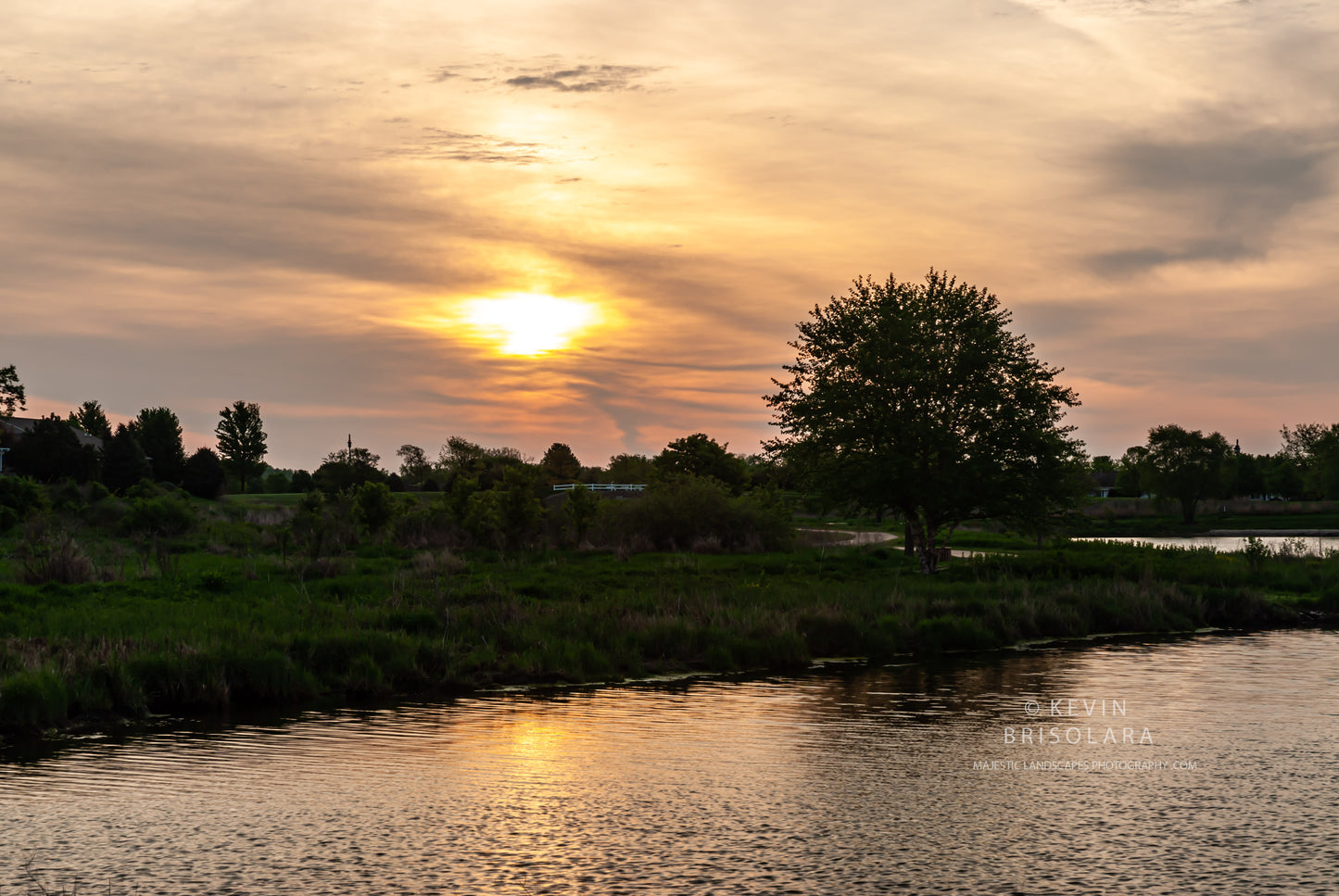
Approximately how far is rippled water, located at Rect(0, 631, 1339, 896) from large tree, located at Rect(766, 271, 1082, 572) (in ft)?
72.5

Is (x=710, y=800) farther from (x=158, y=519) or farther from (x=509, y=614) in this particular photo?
(x=158, y=519)

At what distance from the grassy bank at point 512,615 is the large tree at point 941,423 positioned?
2.76 metres

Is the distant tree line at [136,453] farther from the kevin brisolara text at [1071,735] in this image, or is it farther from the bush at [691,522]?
the kevin brisolara text at [1071,735]

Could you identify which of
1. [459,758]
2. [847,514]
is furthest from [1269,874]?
[847,514]

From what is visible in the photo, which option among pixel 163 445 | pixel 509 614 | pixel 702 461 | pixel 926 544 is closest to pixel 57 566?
pixel 509 614

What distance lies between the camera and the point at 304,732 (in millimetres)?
19250

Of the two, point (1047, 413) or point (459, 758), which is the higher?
point (1047, 413)

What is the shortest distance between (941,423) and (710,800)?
32153mm

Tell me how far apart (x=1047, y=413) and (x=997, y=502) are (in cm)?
388

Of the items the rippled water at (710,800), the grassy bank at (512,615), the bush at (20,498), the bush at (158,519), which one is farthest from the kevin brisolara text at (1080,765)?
the bush at (20,498)

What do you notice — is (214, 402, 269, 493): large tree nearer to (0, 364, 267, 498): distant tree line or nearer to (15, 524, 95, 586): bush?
(0, 364, 267, 498): distant tree line

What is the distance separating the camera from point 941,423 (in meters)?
44.9

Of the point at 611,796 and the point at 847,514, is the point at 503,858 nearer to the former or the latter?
the point at 611,796

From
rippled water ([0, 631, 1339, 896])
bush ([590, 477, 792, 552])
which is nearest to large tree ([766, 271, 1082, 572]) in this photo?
bush ([590, 477, 792, 552])
